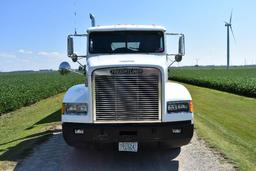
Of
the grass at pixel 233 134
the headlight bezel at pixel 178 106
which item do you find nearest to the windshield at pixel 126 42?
the headlight bezel at pixel 178 106

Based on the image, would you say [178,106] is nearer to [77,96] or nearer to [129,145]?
[129,145]

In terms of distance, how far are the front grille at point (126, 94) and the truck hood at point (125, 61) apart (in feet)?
0.34

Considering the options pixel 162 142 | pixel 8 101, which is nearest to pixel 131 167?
pixel 162 142

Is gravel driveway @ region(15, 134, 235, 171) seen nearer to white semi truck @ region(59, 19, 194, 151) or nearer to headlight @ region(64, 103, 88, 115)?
white semi truck @ region(59, 19, 194, 151)

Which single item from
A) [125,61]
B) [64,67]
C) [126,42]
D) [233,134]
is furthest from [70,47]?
[233,134]

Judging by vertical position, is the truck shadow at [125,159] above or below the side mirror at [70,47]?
below

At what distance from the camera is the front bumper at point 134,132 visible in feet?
26.2

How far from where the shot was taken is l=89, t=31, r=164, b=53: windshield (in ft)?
31.7

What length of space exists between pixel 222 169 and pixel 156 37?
11.5 feet

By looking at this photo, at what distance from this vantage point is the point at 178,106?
8211mm

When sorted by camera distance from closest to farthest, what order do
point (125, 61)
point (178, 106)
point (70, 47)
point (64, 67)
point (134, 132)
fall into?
point (134, 132) → point (178, 106) → point (125, 61) → point (64, 67) → point (70, 47)

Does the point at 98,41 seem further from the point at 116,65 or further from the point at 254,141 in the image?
the point at 254,141

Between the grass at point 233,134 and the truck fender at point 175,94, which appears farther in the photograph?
the grass at point 233,134

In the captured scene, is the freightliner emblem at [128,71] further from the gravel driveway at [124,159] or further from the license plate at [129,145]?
the gravel driveway at [124,159]
